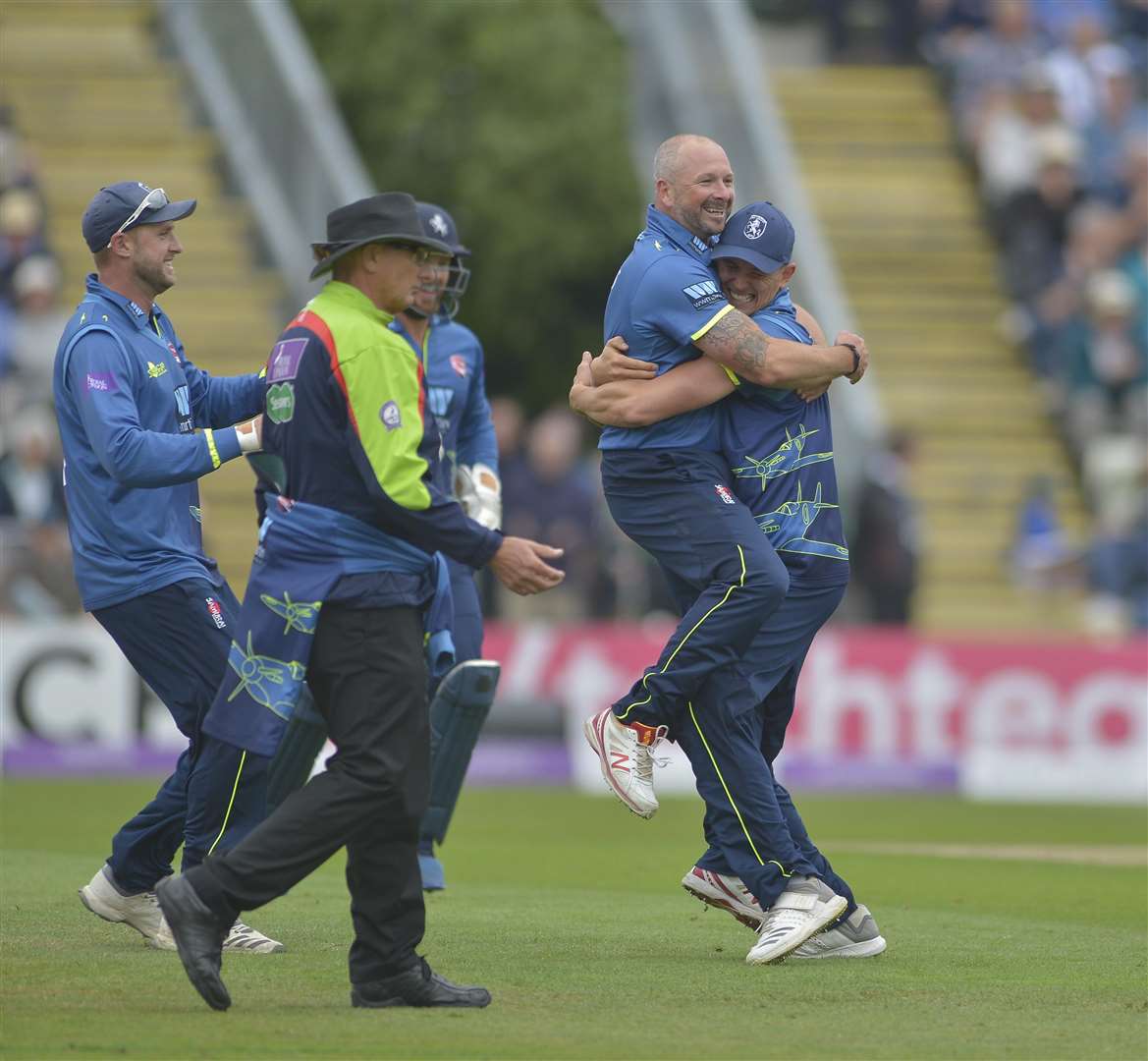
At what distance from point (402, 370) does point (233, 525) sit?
1446 centimetres

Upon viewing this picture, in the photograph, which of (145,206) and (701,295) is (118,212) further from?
(701,295)

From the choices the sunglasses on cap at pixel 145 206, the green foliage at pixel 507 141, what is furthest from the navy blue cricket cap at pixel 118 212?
the green foliage at pixel 507 141

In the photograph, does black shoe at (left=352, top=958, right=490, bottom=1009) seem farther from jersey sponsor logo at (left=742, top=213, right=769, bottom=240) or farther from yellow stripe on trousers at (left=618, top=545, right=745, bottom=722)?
jersey sponsor logo at (left=742, top=213, right=769, bottom=240)

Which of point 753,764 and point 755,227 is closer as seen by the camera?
point 753,764

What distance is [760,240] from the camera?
8.87m

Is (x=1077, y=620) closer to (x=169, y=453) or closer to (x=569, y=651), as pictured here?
(x=569, y=651)

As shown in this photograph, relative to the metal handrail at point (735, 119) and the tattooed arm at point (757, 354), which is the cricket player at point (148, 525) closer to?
the tattooed arm at point (757, 354)

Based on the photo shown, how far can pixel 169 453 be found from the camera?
27.0 ft

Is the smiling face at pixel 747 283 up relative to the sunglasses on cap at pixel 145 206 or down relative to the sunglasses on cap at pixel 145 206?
down

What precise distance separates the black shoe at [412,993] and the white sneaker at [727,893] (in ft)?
5.31

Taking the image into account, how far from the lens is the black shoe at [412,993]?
7422 millimetres

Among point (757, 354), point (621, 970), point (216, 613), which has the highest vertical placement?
point (757, 354)

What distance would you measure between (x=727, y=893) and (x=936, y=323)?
16.9 metres

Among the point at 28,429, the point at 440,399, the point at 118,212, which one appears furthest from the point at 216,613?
the point at 28,429
